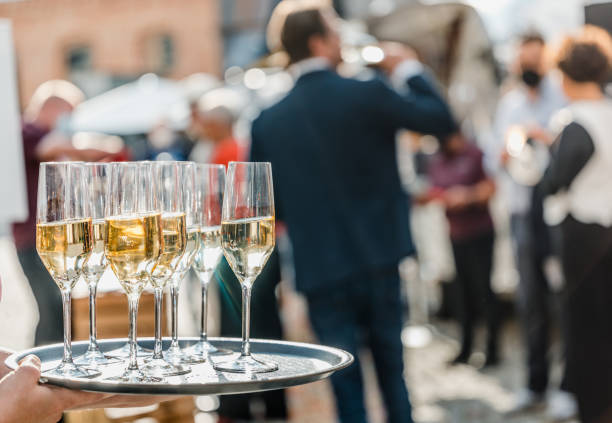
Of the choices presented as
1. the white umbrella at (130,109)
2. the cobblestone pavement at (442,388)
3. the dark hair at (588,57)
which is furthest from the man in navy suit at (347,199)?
the white umbrella at (130,109)

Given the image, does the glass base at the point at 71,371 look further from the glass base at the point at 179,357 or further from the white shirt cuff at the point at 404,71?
the white shirt cuff at the point at 404,71

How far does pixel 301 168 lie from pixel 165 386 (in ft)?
Answer: 6.65

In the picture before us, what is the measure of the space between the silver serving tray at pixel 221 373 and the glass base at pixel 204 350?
0.02m

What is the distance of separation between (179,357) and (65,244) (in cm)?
30

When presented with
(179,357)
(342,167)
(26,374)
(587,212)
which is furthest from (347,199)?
(26,374)

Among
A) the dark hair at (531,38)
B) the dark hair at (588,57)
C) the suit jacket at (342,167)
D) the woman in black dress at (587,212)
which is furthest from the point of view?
A: the dark hair at (531,38)

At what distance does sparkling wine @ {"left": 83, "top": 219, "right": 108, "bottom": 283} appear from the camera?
141 centimetres

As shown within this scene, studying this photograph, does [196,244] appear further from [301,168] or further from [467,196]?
[467,196]

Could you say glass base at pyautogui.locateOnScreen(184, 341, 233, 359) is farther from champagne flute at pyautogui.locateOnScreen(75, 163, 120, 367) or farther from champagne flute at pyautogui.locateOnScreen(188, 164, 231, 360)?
champagne flute at pyautogui.locateOnScreen(75, 163, 120, 367)

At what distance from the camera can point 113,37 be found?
27.2m

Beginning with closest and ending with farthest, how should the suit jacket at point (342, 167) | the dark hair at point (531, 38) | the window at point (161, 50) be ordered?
the suit jacket at point (342, 167) → the dark hair at point (531, 38) → the window at point (161, 50)

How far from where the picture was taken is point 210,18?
85.4ft

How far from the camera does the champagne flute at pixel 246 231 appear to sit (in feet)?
4.82

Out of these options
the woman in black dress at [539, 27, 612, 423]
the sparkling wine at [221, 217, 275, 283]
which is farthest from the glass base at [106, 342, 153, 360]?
the woman in black dress at [539, 27, 612, 423]
